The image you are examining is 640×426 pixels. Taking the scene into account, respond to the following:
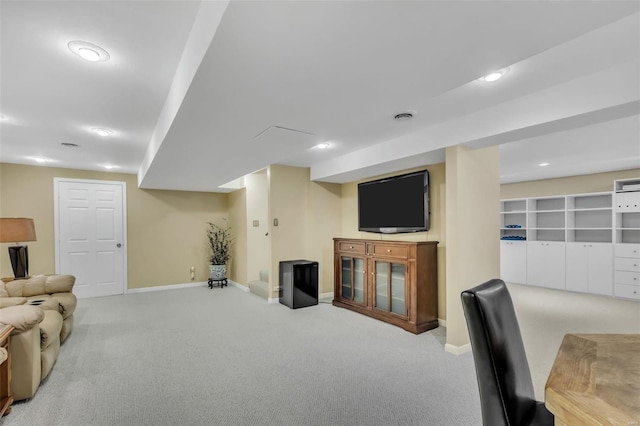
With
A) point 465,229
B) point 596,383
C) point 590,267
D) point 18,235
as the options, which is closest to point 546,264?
point 590,267

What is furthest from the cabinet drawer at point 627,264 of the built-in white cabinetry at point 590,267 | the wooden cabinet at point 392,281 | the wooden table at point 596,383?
the wooden table at point 596,383

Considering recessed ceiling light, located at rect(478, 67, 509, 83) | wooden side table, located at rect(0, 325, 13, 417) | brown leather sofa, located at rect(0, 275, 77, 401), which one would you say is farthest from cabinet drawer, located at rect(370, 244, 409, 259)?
wooden side table, located at rect(0, 325, 13, 417)

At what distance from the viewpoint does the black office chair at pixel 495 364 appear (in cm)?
107

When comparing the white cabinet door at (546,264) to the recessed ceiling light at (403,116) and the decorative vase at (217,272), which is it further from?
the decorative vase at (217,272)

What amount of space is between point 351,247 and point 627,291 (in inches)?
187

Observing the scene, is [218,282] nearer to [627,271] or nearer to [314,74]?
[314,74]

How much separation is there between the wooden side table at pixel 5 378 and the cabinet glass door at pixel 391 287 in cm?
358

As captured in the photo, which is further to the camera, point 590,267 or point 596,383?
point 590,267

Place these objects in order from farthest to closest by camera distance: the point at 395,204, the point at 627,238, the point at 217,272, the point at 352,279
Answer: the point at 217,272
the point at 627,238
the point at 352,279
the point at 395,204

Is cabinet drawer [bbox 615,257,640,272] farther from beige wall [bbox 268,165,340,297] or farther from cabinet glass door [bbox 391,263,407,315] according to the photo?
beige wall [bbox 268,165,340,297]

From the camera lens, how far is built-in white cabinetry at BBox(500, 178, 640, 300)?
17.2 ft

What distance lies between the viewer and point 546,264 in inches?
245

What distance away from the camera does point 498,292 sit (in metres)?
1.26

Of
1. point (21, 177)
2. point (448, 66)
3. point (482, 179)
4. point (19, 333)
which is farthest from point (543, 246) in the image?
point (21, 177)
